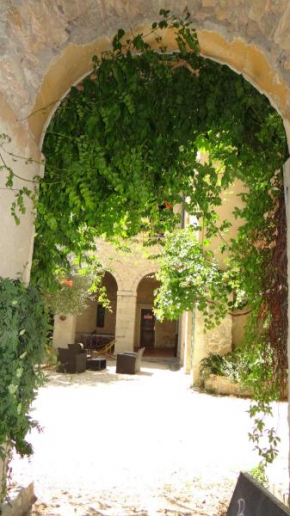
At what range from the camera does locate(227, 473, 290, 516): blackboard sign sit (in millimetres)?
1497

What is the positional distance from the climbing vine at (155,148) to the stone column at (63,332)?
10.4 metres

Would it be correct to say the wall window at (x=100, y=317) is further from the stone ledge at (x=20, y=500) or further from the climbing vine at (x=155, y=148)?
the climbing vine at (x=155, y=148)

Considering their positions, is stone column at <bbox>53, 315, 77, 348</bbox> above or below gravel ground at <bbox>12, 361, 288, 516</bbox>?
above

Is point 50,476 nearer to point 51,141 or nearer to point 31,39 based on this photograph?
point 51,141

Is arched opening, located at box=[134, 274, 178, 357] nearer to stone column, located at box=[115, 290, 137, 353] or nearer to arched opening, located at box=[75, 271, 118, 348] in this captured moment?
arched opening, located at box=[75, 271, 118, 348]

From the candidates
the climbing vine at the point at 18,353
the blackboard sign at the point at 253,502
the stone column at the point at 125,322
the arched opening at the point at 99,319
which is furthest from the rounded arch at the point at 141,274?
the blackboard sign at the point at 253,502

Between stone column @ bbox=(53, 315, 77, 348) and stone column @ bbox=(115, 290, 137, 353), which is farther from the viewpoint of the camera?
stone column @ bbox=(115, 290, 137, 353)

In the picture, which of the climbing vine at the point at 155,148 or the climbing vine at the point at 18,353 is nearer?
the climbing vine at the point at 18,353

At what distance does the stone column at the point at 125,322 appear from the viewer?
13578 mm

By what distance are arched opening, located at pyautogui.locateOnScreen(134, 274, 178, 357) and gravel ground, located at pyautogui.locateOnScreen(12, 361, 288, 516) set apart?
11566 mm

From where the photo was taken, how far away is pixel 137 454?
14.4 feet

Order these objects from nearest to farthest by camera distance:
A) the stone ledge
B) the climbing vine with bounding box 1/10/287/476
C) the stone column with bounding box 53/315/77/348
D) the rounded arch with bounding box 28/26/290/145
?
the rounded arch with bounding box 28/26/290/145, the climbing vine with bounding box 1/10/287/476, the stone ledge, the stone column with bounding box 53/315/77/348

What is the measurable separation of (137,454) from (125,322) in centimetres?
938

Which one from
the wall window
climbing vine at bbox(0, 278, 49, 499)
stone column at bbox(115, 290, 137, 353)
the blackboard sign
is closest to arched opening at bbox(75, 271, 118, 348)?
the wall window
